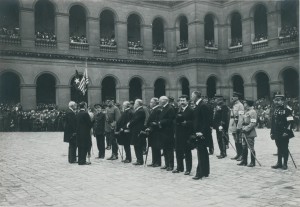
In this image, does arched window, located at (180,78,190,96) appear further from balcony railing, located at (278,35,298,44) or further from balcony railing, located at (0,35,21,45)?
balcony railing, located at (0,35,21,45)

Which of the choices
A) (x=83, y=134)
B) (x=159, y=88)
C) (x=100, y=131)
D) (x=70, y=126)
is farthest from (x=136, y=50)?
(x=83, y=134)

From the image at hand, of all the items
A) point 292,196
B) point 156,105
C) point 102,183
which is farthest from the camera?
point 156,105

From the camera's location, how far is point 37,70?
24.5m

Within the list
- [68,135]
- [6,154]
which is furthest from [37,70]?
[68,135]

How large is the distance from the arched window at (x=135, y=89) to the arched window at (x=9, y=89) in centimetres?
883

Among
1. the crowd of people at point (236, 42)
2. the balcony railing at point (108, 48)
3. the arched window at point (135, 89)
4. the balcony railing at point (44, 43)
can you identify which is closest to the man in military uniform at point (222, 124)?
the balcony railing at point (44, 43)

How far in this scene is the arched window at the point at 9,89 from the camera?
2597cm

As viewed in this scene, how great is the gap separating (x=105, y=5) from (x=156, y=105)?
19.0 metres

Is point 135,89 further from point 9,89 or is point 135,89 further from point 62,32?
point 9,89

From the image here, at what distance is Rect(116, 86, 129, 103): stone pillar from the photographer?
2777 cm

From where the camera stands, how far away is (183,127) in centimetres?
895

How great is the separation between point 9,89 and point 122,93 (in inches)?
319

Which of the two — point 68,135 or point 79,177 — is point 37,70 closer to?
point 68,135

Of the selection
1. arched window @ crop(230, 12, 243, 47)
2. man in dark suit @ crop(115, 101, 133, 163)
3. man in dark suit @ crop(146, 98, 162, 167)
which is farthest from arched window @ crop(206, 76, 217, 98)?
man in dark suit @ crop(146, 98, 162, 167)
